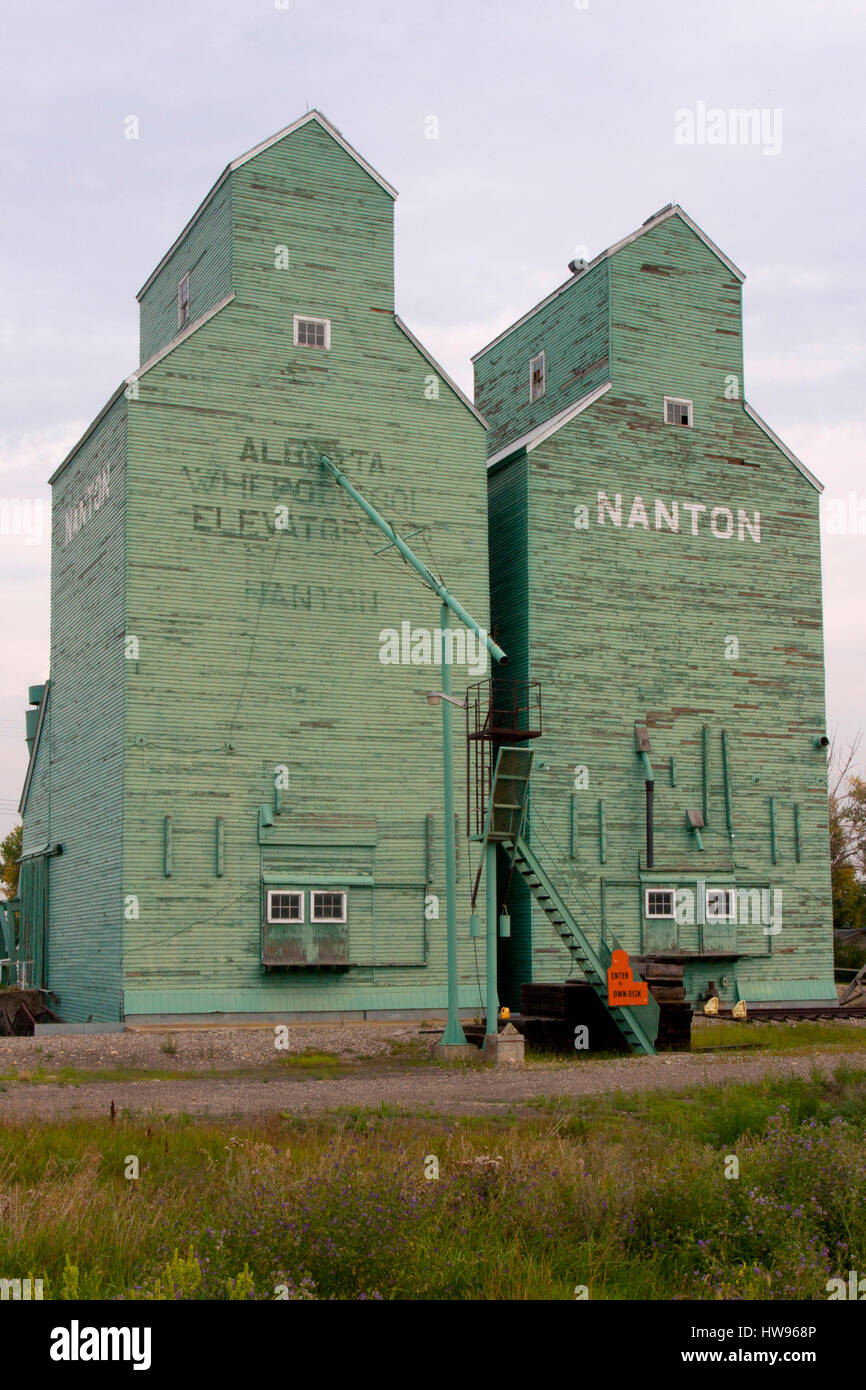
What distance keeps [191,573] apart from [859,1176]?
2421 cm

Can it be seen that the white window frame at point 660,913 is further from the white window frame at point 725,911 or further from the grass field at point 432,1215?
the grass field at point 432,1215

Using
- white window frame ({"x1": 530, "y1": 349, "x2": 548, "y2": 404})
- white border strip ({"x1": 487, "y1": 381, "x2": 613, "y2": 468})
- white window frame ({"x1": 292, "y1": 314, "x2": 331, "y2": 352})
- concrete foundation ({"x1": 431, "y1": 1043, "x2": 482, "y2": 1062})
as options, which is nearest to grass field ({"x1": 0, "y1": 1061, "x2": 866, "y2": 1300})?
concrete foundation ({"x1": 431, "y1": 1043, "x2": 482, "y2": 1062})

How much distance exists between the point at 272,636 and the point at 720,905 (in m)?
13.3

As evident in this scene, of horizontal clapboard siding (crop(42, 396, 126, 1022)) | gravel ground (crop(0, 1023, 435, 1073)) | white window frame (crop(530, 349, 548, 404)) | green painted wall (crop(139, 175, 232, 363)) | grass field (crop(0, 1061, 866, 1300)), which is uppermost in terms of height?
green painted wall (crop(139, 175, 232, 363))

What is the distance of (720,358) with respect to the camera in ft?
128

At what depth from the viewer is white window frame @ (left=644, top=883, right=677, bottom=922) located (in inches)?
1393

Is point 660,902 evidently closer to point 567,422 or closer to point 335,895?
point 335,895

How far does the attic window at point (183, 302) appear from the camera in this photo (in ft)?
123

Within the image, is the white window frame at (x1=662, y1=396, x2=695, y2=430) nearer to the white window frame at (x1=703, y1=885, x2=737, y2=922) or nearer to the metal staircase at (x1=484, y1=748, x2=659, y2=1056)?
the white window frame at (x1=703, y1=885, x2=737, y2=922)

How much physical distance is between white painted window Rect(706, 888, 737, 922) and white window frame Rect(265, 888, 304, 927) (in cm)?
1064

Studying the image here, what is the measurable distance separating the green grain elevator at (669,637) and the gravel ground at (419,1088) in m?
11.9

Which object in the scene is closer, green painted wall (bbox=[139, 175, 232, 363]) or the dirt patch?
the dirt patch
